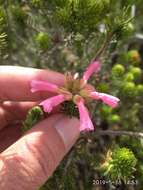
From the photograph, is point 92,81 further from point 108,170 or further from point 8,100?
point 108,170

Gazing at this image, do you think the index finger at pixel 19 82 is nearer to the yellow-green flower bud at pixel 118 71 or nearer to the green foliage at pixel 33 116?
the green foliage at pixel 33 116

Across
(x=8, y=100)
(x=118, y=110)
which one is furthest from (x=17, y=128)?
(x=118, y=110)

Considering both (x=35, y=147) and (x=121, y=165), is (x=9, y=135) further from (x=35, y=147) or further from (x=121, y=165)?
(x=121, y=165)

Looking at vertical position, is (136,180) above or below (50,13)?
below

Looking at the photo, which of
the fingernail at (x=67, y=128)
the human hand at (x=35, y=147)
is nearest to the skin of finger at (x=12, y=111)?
the human hand at (x=35, y=147)

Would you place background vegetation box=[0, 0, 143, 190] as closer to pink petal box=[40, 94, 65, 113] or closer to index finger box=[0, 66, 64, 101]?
index finger box=[0, 66, 64, 101]

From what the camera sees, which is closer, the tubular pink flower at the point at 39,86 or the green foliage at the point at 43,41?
the tubular pink flower at the point at 39,86

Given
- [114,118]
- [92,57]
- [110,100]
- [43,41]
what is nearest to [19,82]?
[43,41]
